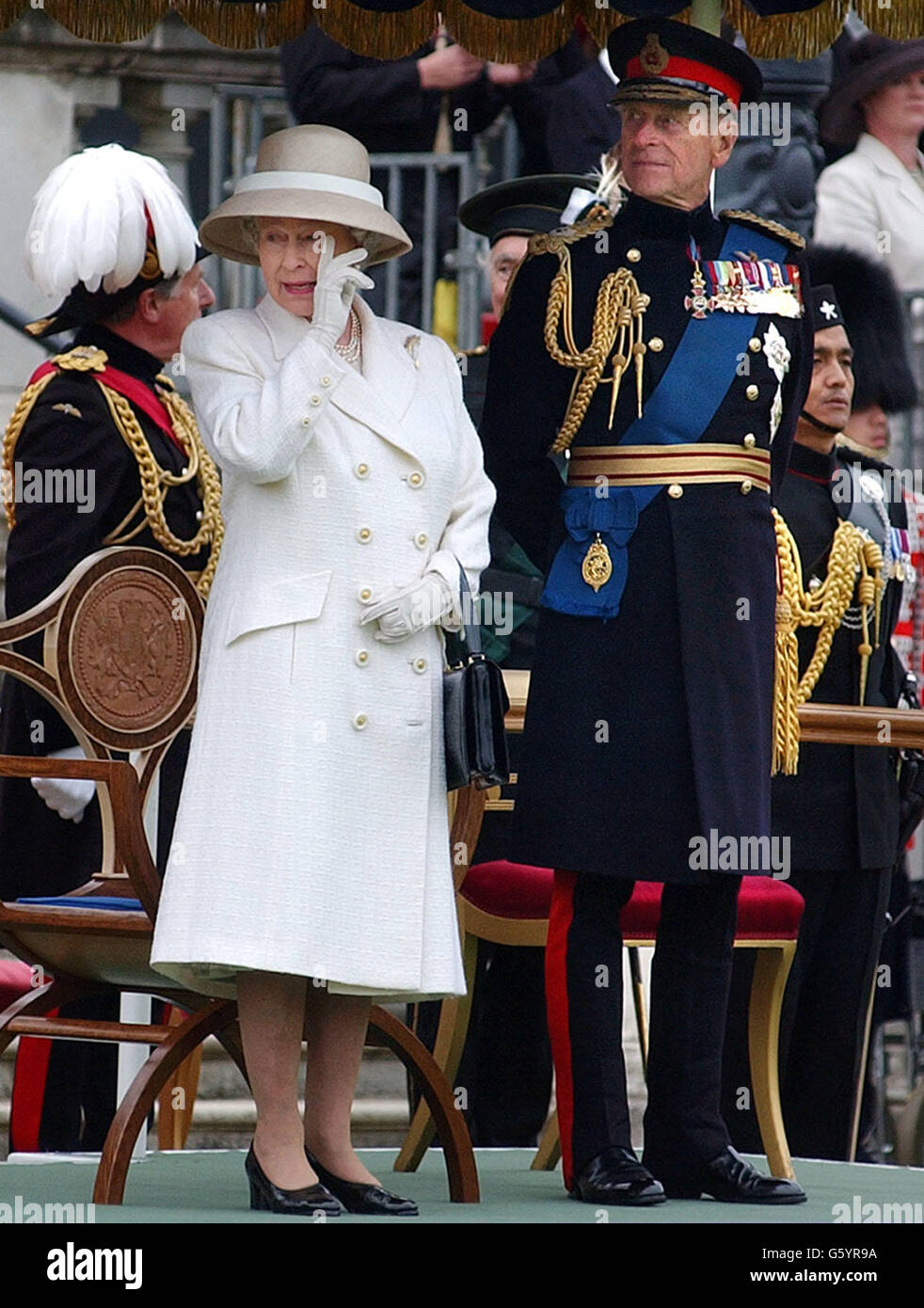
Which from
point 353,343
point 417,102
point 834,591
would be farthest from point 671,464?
point 417,102

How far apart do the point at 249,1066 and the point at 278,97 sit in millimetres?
6180

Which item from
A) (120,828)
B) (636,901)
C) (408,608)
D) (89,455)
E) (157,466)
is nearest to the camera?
(408,608)

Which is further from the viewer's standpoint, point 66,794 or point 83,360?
point 66,794

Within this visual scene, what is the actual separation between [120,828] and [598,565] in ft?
3.75

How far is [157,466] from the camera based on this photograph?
7500 millimetres

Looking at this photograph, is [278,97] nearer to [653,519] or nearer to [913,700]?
[913,700]

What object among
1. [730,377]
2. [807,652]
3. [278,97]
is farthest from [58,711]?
[278,97]

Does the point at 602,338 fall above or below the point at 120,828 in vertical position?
above

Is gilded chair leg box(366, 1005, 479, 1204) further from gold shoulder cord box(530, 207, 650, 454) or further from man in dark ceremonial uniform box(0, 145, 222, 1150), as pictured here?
gold shoulder cord box(530, 207, 650, 454)

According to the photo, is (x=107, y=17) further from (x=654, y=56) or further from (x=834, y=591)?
(x=834, y=591)

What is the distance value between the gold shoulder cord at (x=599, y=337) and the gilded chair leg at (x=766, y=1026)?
5.18 feet

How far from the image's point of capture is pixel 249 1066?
6.04 m

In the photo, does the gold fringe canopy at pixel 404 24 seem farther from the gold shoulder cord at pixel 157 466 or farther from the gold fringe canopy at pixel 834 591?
the gold fringe canopy at pixel 834 591

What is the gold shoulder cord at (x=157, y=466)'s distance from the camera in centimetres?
747
